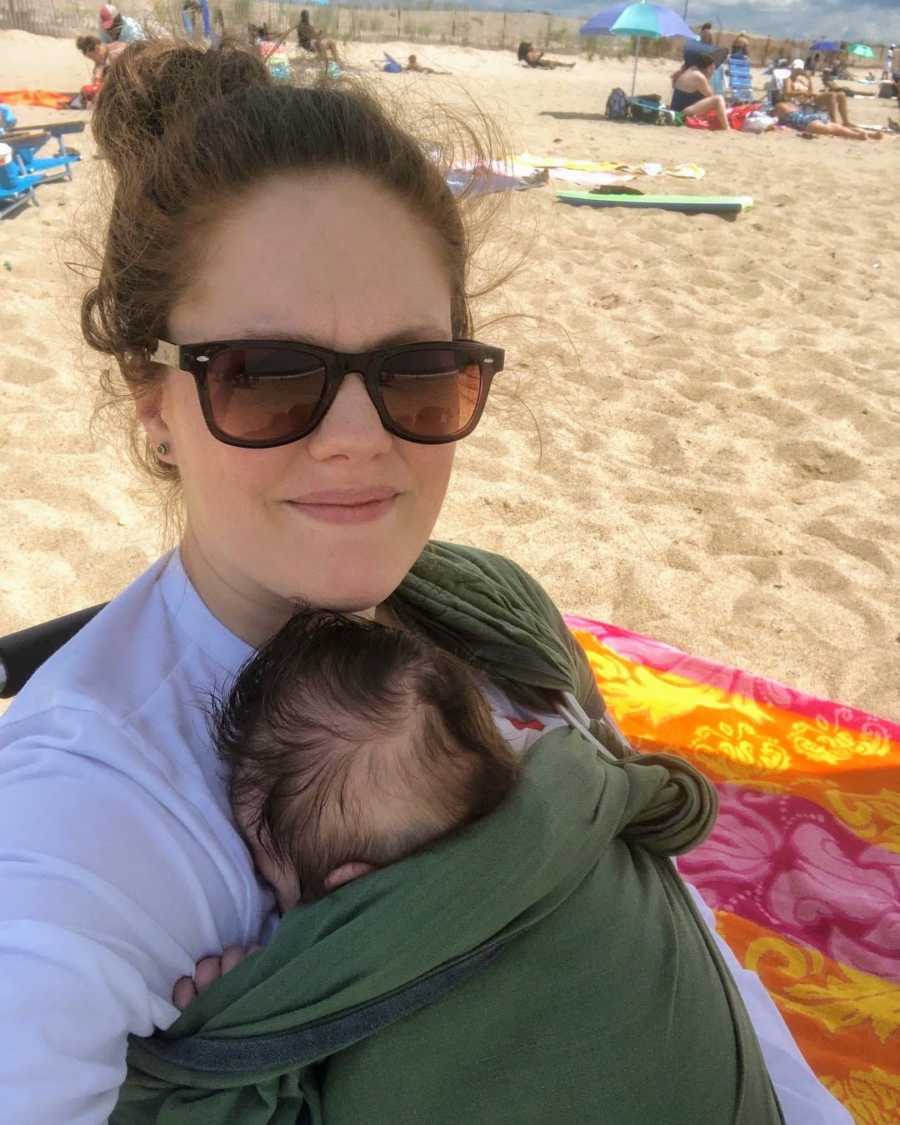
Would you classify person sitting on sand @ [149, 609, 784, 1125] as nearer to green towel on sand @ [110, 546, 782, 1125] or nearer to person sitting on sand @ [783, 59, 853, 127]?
green towel on sand @ [110, 546, 782, 1125]

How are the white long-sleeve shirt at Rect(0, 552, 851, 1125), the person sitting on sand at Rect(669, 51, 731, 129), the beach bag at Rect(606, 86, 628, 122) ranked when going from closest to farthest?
the white long-sleeve shirt at Rect(0, 552, 851, 1125)
the person sitting on sand at Rect(669, 51, 731, 129)
the beach bag at Rect(606, 86, 628, 122)

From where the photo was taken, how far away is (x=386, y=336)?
1.24 m

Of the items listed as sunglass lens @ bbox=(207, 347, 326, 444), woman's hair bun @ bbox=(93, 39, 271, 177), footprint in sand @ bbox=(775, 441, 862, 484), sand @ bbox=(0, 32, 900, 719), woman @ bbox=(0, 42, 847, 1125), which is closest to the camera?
woman @ bbox=(0, 42, 847, 1125)

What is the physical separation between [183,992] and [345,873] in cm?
24

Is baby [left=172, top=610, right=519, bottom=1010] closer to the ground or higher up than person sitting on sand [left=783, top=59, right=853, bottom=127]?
closer to the ground

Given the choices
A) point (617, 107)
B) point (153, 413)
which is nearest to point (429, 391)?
point (153, 413)

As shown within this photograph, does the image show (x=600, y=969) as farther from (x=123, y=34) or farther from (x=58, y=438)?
(x=123, y=34)

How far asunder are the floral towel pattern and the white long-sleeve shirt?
4.67ft

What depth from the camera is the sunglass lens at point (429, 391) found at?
1244mm

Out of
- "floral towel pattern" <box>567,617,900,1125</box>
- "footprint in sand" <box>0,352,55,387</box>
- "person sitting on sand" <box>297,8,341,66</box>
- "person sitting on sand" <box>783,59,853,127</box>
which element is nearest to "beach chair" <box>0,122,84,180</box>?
"footprint in sand" <box>0,352,55,387</box>

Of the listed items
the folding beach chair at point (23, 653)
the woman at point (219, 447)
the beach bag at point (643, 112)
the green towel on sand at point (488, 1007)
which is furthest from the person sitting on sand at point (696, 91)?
the green towel on sand at point (488, 1007)

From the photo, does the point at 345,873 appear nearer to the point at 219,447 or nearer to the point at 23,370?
the point at 219,447

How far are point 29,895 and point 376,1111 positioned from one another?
47 cm

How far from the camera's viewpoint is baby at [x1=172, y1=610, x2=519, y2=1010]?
114 cm
